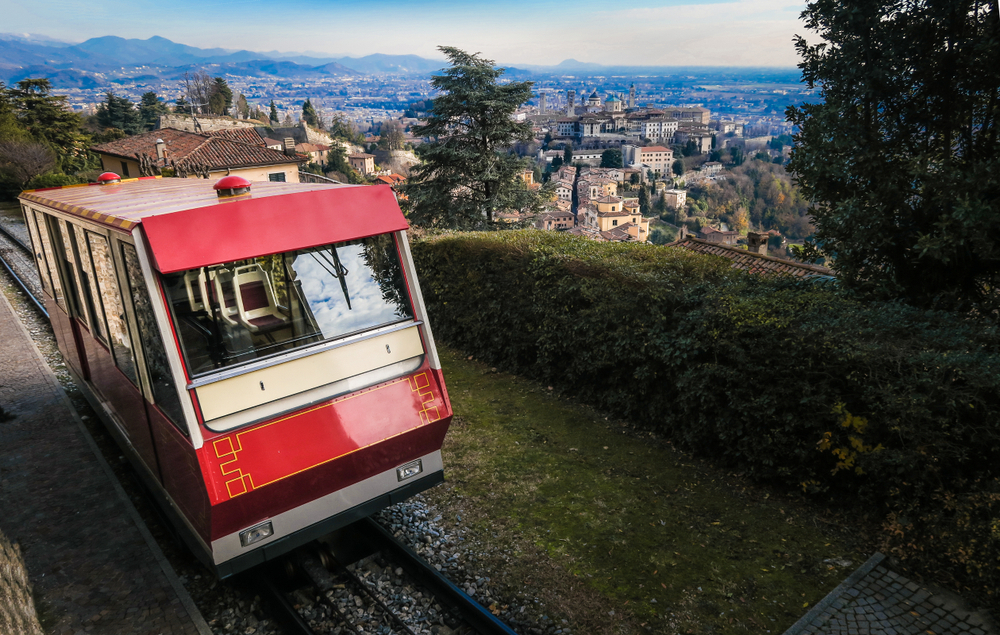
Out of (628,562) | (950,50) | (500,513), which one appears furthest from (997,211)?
(500,513)

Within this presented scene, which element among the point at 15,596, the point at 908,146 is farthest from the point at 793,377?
the point at 15,596

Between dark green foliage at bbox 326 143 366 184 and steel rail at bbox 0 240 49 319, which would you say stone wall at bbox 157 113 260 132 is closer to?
dark green foliage at bbox 326 143 366 184

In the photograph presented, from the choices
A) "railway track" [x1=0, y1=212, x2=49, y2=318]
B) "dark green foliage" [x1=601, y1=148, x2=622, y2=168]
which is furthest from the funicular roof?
"dark green foliage" [x1=601, y1=148, x2=622, y2=168]

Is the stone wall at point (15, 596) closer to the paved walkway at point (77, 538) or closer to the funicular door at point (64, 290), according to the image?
the paved walkway at point (77, 538)

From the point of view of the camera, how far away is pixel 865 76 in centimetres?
634

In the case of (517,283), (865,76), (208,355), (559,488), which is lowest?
(559,488)

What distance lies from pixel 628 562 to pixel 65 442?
8158 millimetres

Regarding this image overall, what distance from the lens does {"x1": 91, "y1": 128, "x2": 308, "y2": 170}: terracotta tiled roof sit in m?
41.2

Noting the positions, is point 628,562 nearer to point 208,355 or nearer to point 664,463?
point 664,463

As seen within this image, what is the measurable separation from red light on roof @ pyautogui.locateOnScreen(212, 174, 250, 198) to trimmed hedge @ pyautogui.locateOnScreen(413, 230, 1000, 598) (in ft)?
16.4

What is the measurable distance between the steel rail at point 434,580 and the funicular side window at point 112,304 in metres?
2.72

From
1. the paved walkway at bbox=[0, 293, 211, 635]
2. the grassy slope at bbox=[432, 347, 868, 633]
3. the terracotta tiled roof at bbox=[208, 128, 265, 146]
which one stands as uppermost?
the terracotta tiled roof at bbox=[208, 128, 265, 146]

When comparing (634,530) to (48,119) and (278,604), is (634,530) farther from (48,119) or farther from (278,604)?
(48,119)

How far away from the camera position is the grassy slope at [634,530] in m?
5.04
